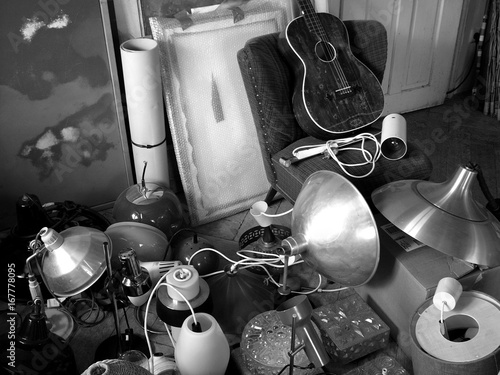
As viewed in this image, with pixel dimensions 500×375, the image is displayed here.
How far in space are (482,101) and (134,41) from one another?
214 cm

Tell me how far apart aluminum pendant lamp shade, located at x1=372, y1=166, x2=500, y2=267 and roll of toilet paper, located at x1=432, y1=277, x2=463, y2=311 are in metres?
0.08

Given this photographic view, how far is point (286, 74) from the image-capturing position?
6.87 feet

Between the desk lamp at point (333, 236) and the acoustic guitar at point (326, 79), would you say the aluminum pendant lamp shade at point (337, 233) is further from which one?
the acoustic guitar at point (326, 79)

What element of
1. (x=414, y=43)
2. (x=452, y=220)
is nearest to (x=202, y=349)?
(x=452, y=220)

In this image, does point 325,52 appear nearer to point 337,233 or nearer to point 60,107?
point 337,233

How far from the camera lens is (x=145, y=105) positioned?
6.72 feet

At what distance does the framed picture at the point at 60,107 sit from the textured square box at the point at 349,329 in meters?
1.11

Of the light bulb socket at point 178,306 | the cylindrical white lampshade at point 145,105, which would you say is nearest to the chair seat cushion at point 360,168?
the cylindrical white lampshade at point 145,105

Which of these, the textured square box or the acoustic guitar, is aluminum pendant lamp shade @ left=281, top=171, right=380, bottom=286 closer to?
the textured square box

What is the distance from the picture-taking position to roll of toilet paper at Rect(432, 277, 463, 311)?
1456 mm

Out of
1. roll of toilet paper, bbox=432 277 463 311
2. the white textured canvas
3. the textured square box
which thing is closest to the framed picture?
the white textured canvas

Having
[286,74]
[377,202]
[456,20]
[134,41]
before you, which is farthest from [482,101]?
[134,41]

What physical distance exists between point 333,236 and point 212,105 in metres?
0.98

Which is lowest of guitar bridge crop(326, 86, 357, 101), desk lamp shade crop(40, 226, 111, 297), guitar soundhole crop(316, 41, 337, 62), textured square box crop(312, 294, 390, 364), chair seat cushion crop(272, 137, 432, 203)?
textured square box crop(312, 294, 390, 364)
